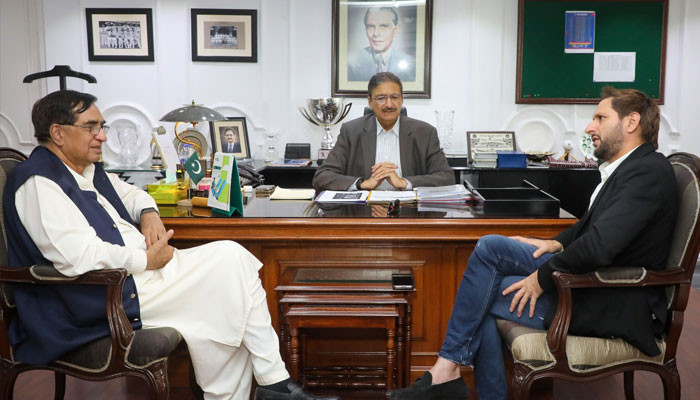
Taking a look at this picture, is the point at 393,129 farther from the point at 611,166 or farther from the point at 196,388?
the point at 196,388

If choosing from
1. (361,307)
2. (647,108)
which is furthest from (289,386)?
(647,108)

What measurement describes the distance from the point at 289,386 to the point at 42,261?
91 cm

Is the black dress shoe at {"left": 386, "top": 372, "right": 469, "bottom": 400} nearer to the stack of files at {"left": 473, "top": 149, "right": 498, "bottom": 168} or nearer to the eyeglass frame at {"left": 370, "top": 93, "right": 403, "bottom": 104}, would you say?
the eyeglass frame at {"left": 370, "top": 93, "right": 403, "bottom": 104}

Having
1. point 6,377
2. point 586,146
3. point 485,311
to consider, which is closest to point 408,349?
point 485,311

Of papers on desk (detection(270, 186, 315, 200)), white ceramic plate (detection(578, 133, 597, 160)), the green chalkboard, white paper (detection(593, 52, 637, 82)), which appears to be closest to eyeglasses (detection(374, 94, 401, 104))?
papers on desk (detection(270, 186, 315, 200))

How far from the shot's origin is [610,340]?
6.93 ft

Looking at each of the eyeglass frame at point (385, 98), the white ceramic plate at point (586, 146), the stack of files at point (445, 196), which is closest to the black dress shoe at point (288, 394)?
the stack of files at point (445, 196)

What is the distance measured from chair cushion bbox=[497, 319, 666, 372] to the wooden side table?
0.43 m

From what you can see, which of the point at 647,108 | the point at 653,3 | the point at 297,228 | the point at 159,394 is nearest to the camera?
the point at 159,394

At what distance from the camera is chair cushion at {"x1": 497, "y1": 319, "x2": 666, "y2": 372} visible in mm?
2094

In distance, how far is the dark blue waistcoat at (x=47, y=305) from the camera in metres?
2.13

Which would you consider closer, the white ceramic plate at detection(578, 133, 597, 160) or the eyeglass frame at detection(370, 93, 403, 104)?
the eyeglass frame at detection(370, 93, 403, 104)

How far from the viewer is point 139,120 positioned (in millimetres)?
5422

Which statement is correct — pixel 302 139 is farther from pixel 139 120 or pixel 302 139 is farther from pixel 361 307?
pixel 361 307
